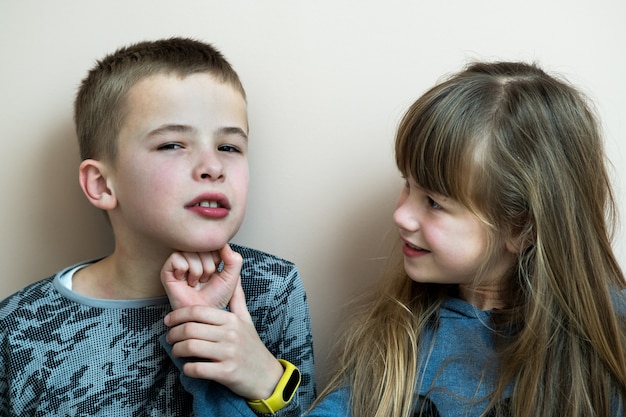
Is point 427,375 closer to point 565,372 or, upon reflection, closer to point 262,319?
point 565,372

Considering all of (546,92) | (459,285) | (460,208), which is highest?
(546,92)

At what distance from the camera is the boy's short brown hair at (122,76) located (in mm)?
1121

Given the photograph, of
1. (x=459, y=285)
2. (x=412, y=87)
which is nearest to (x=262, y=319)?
(x=459, y=285)

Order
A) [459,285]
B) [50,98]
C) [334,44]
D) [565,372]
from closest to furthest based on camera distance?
[565,372], [459,285], [334,44], [50,98]

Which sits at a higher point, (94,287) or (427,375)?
(94,287)

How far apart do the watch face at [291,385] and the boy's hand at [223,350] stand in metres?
0.03

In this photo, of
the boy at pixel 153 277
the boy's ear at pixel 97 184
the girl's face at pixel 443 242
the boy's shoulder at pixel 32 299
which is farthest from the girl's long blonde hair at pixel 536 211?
the boy's shoulder at pixel 32 299

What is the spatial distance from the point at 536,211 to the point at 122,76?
28.2 inches

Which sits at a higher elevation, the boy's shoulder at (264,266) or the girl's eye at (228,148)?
the girl's eye at (228,148)

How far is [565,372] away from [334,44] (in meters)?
0.70

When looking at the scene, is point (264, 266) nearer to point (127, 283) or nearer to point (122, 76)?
point (127, 283)

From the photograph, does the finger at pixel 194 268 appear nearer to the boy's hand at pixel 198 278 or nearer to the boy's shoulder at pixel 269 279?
the boy's hand at pixel 198 278

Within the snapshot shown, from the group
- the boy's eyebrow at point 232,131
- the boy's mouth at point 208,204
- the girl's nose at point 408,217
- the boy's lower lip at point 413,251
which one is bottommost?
the boy's lower lip at point 413,251

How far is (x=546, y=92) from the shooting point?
100 cm
